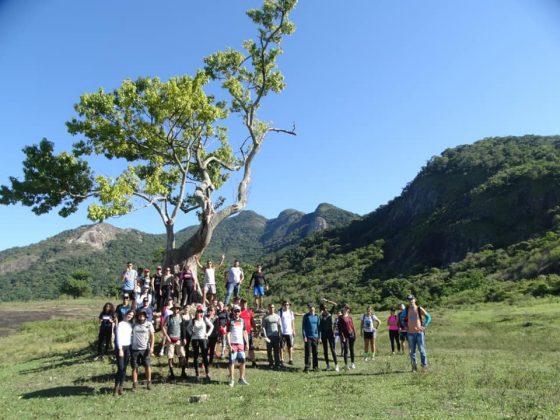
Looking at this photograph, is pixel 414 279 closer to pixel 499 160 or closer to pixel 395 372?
pixel 499 160

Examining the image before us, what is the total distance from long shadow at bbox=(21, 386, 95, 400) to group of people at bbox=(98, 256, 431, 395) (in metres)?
1.28

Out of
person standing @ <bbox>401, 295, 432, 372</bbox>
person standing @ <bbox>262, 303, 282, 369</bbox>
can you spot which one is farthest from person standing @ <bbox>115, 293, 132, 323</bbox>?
person standing @ <bbox>401, 295, 432, 372</bbox>

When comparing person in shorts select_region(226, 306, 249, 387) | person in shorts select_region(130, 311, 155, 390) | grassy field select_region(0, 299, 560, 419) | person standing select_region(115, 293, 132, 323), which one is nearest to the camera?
grassy field select_region(0, 299, 560, 419)

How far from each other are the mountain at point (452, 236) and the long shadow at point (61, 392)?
45435mm

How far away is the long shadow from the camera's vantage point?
42.8ft

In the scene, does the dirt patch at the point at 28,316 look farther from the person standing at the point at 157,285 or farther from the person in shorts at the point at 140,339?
the person in shorts at the point at 140,339

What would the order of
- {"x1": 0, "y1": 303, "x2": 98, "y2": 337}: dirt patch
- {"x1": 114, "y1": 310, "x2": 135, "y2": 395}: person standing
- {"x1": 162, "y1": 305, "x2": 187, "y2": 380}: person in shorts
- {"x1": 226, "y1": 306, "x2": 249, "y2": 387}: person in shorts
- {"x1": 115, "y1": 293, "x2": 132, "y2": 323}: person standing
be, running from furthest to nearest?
1. {"x1": 0, "y1": 303, "x2": 98, "y2": 337}: dirt patch
2. {"x1": 115, "y1": 293, "x2": 132, "y2": 323}: person standing
3. {"x1": 162, "y1": 305, "x2": 187, "y2": 380}: person in shorts
4. {"x1": 226, "y1": 306, "x2": 249, "y2": 387}: person in shorts
5. {"x1": 114, "y1": 310, "x2": 135, "y2": 395}: person standing

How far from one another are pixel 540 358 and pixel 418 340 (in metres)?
7.38

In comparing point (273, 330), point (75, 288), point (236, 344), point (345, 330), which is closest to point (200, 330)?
point (236, 344)

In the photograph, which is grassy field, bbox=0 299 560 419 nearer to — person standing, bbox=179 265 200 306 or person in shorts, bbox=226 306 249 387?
person in shorts, bbox=226 306 249 387

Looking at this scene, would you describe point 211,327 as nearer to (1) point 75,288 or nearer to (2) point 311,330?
(2) point 311,330

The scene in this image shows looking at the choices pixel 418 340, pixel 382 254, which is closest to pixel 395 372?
pixel 418 340

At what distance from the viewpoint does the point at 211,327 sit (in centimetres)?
1419

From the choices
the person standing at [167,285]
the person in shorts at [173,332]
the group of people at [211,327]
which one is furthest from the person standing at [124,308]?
the person standing at [167,285]
